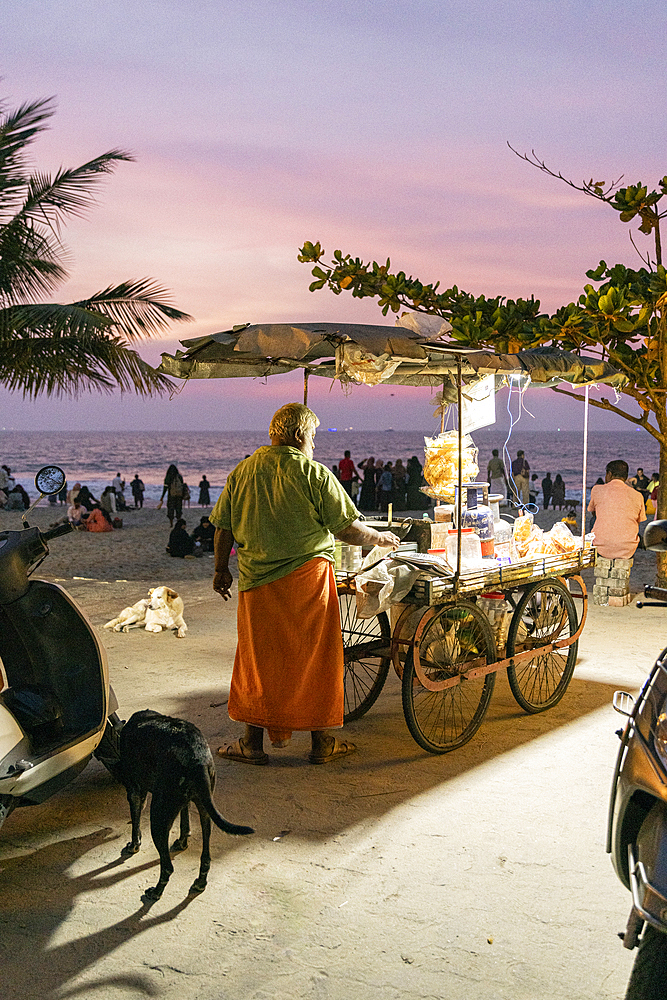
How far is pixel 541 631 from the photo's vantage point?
231 inches

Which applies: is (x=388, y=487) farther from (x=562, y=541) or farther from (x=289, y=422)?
(x=289, y=422)

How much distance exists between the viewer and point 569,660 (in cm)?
592

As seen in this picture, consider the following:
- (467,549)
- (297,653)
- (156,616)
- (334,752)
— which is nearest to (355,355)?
(467,549)

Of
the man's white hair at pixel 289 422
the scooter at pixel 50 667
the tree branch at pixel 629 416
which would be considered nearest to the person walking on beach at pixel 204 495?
the tree branch at pixel 629 416

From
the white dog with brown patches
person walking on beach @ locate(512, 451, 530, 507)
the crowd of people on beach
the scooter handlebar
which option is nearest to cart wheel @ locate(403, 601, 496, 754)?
the scooter handlebar

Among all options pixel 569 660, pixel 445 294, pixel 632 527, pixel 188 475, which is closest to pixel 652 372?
pixel 632 527

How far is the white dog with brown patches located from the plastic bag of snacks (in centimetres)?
317

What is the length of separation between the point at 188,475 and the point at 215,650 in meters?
43.3

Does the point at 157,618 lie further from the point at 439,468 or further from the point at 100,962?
the point at 100,962

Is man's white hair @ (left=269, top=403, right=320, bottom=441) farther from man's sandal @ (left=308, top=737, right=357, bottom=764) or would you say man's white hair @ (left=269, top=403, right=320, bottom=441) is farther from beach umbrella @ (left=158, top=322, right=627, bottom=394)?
man's sandal @ (left=308, top=737, right=357, bottom=764)

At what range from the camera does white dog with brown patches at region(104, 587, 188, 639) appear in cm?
787

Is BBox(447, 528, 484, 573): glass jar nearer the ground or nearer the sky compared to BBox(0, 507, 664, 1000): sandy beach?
nearer the sky

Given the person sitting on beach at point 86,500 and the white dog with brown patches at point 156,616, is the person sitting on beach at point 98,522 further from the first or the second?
the white dog with brown patches at point 156,616

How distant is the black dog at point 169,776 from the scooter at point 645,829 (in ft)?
4.87
